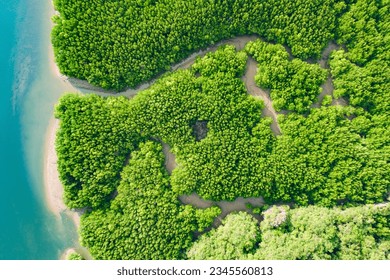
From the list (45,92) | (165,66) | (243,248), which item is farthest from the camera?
(45,92)

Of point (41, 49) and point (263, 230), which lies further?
point (41, 49)

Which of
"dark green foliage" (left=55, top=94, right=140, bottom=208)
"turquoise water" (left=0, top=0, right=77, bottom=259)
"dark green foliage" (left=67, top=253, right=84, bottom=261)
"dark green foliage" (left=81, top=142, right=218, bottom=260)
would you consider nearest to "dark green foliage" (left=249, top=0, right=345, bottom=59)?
"dark green foliage" (left=55, top=94, right=140, bottom=208)

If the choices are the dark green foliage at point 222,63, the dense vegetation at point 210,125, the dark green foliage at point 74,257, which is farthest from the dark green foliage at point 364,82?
the dark green foliage at point 74,257

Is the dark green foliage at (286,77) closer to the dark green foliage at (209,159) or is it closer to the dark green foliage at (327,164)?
the dark green foliage at (209,159)

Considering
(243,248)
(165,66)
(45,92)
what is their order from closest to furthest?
(243,248), (165,66), (45,92)

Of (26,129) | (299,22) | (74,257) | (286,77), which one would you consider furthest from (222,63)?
(74,257)

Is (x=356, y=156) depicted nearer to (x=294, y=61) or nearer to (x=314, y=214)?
(x=314, y=214)

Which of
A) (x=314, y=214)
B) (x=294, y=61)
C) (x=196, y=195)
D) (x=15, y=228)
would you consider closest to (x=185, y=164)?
(x=196, y=195)
